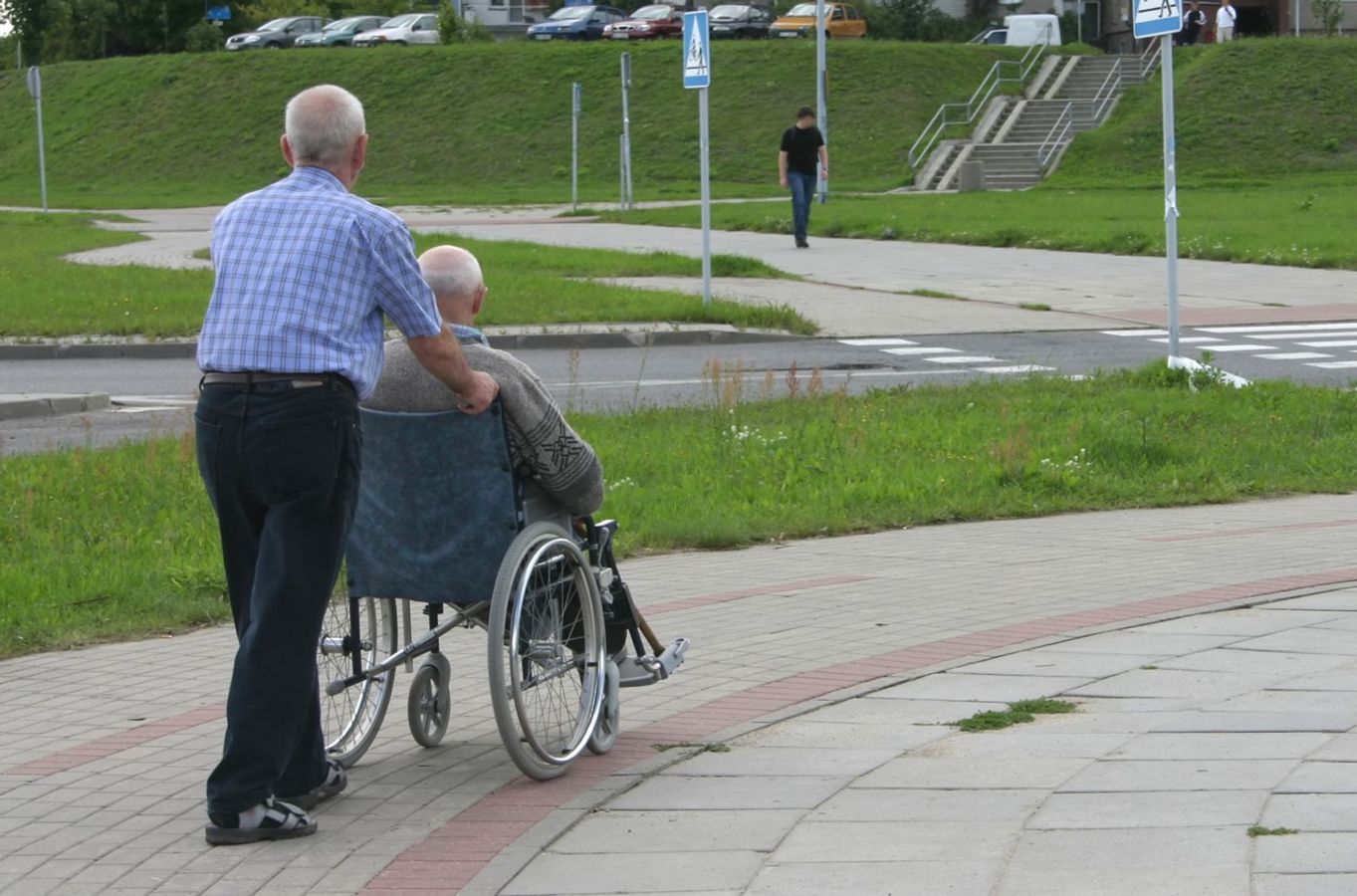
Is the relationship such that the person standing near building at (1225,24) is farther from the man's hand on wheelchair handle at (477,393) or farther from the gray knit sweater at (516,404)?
the man's hand on wheelchair handle at (477,393)

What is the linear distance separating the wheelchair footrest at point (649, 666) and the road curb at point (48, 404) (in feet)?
32.0

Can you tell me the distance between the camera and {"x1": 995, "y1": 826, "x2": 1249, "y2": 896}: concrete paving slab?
416cm

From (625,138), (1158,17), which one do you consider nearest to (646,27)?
(625,138)

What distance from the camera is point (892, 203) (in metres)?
42.2

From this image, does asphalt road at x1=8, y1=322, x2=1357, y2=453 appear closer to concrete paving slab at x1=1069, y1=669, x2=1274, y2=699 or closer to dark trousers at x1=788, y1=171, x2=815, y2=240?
concrete paving slab at x1=1069, y1=669, x2=1274, y2=699

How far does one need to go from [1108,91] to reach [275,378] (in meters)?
54.7

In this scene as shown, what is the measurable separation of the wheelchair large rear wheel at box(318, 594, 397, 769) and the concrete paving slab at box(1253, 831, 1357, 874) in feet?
8.22

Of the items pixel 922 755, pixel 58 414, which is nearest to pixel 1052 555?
pixel 922 755

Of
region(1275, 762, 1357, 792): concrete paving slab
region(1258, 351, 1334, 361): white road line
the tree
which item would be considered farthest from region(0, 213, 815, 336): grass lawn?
the tree

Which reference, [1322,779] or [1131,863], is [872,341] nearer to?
[1322,779]

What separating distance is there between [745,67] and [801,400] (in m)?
49.0

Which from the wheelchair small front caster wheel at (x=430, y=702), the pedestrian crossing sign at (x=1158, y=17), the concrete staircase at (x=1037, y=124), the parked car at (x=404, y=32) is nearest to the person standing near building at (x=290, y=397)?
the wheelchair small front caster wheel at (x=430, y=702)

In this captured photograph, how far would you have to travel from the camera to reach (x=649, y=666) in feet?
19.5

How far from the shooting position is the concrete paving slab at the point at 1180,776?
4938 mm
